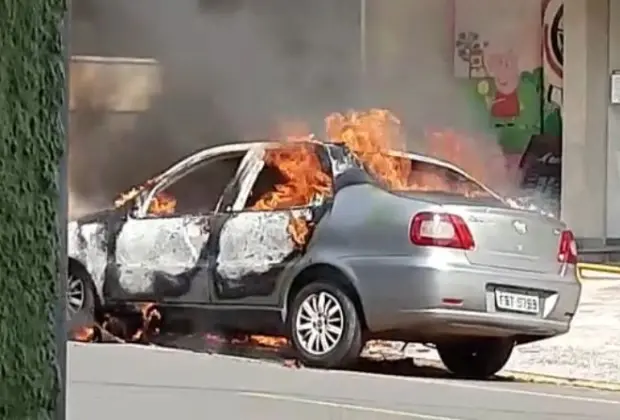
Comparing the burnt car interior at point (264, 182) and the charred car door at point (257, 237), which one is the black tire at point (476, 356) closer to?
the charred car door at point (257, 237)

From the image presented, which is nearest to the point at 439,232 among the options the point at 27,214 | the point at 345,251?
the point at 345,251

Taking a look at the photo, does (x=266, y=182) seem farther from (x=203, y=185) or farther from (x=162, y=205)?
(x=162, y=205)

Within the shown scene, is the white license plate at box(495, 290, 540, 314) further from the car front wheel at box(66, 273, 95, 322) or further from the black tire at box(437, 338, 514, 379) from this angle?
the car front wheel at box(66, 273, 95, 322)

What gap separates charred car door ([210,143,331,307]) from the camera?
5.71 metres

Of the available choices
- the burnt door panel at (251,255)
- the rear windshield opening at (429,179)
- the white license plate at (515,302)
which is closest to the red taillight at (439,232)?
the rear windshield opening at (429,179)

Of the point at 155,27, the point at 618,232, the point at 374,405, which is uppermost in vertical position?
the point at 155,27

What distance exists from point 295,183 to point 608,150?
1.67 meters

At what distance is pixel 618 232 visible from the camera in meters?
6.16

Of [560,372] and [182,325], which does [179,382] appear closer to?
[182,325]

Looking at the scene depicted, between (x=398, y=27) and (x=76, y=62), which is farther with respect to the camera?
(x=398, y=27)

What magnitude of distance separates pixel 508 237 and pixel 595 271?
18.4 inches

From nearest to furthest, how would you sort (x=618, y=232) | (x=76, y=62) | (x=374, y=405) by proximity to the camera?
1. (x=76, y=62)
2. (x=374, y=405)
3. (x=618, y=232)

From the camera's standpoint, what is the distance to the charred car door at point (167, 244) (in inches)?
228

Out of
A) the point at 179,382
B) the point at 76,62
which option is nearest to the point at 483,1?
the point at 76,62
